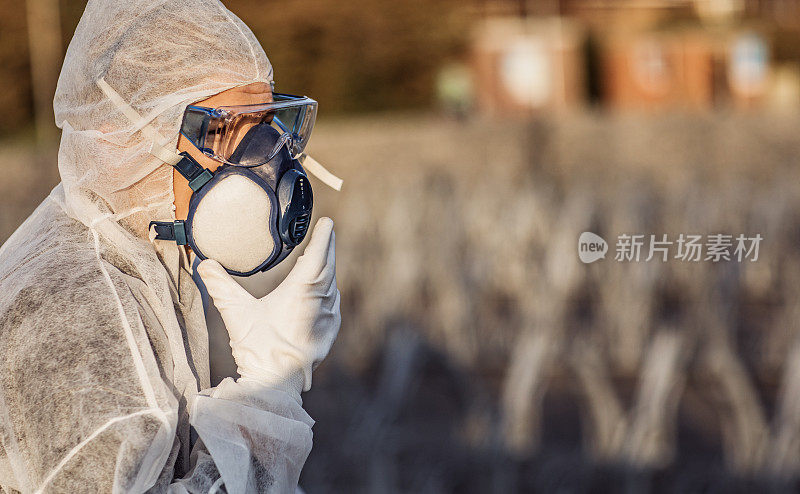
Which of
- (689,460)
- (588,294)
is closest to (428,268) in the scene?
(588,294)

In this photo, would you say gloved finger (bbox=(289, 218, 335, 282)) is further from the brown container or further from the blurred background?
the brown container

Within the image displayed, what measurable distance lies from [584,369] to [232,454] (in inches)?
128

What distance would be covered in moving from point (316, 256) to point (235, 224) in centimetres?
16

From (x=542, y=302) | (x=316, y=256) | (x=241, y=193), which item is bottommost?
(x=542, y=302)

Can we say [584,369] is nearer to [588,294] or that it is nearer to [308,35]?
[588,294]

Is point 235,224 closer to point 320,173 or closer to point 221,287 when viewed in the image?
point 221,287

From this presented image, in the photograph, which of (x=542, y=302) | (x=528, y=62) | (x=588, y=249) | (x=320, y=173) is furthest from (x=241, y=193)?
(x=528, y=62)

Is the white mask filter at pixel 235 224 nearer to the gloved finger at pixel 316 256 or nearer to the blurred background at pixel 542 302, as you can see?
the gloved finger at pixel 316 256

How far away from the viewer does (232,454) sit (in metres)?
1.89

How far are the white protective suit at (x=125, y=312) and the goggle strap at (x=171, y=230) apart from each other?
34 millimetres

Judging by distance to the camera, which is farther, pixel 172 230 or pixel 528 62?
pixel 528 62

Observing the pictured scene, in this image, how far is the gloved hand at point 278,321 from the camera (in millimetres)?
2008

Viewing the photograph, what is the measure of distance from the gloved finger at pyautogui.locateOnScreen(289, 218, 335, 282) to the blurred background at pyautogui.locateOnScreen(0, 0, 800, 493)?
2.38 meters

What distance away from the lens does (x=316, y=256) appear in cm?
205
